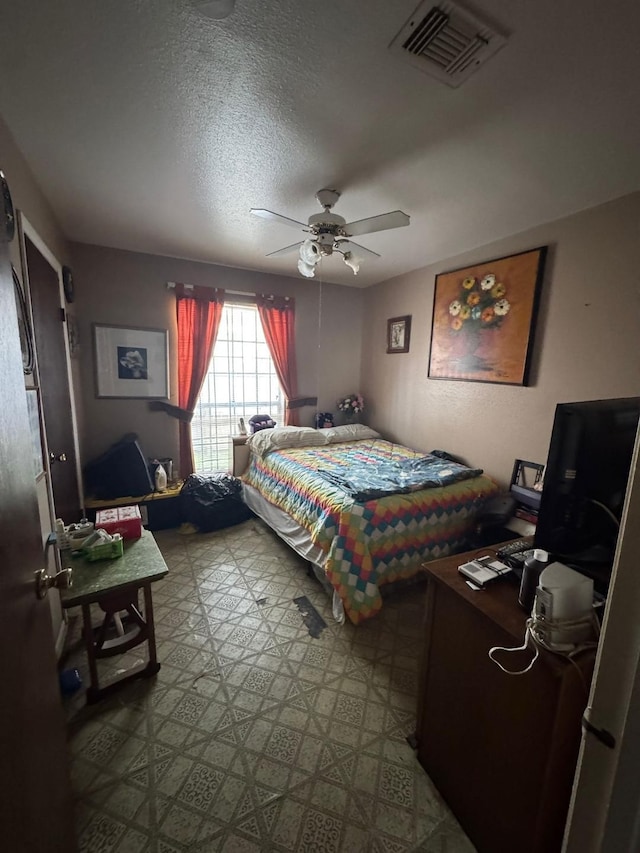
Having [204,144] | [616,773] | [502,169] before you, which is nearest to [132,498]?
[204,144]

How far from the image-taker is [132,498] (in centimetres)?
310

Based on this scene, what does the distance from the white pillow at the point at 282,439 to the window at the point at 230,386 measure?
1.40ft

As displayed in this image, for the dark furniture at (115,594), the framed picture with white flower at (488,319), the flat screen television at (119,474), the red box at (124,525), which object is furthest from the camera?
the flat screen television at (119,474)

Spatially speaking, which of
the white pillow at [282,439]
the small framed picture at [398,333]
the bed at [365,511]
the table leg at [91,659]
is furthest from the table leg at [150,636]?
the small framed picture at [398,333]

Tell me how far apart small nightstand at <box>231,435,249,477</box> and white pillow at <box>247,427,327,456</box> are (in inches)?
2.8

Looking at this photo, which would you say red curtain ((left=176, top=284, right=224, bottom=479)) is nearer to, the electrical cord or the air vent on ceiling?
the air vent on ceiling

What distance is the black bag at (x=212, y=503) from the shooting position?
10.6ft

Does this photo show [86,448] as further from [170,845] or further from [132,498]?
[170,845]

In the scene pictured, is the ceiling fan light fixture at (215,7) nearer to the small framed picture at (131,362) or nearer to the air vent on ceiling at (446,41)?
the air vent on ceiling at (446,41)

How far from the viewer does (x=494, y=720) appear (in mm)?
1009

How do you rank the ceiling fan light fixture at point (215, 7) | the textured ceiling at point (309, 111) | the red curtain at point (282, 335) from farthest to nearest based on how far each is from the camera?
1. the red curtain at point (282, 335)
2. the textured ceiling at point (309, 111)
3. the ceiling fan light fixture at point (215, 7)

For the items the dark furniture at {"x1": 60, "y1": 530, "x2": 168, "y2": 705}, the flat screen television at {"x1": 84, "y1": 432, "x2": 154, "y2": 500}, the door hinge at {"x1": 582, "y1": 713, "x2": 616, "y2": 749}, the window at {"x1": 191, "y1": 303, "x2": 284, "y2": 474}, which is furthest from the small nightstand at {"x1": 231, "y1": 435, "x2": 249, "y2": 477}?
the door hinge at {"x1": 582, "y1": 713, "x2": 616, "y2": 749}

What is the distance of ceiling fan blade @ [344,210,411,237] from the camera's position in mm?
1848

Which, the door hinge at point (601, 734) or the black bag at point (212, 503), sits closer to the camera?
the door hinge at point (601, 734)
